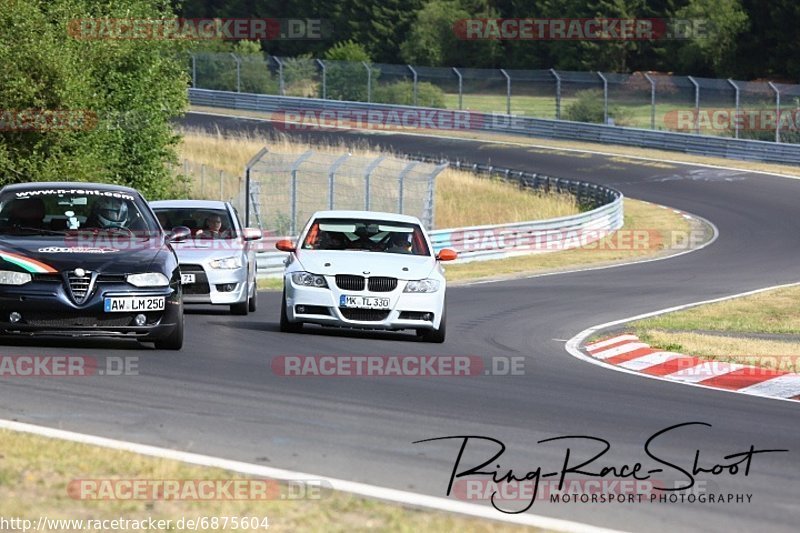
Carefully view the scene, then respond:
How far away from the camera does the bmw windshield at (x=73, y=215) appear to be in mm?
13266

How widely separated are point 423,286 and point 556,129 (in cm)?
4628

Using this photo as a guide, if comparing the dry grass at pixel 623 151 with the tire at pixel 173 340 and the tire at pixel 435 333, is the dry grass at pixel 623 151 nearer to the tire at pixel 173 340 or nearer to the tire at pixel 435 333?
the tire at pixel 435 333

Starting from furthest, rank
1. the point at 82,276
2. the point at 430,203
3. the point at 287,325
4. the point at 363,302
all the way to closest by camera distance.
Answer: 1. the point at 430,203
2. the point at 287,325
3. the point at 363,302
4. the point at 82,276

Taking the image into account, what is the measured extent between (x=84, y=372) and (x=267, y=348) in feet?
9.60

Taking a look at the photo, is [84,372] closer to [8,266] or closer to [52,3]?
[8,266]

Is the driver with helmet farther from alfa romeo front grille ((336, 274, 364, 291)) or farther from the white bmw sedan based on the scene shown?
alfa romeo front grille ((336, 274, 364, 291))

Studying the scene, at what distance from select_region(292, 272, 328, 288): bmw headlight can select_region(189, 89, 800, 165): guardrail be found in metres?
38.8

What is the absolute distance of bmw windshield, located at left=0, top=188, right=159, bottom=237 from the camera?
43.5 feet

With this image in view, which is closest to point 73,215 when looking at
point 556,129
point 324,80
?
point 556,129

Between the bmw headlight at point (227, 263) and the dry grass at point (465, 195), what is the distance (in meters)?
20.4

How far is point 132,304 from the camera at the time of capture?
12367 millimetres

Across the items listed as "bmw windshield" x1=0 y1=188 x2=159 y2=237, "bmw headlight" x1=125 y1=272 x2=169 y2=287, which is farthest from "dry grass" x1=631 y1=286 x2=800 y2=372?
"bmw windshield" x1=0 y1=188 x2=159 y2=237

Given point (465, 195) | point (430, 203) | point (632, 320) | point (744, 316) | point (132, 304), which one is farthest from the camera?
point (465, 195)

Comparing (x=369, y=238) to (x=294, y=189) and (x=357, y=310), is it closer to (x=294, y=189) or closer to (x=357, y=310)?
(x=357, y=310)
